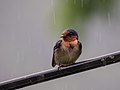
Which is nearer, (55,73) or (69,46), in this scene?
(55,73)

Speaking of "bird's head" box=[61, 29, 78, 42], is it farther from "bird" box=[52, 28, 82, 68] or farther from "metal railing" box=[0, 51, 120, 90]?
"metal railing" box=[0, 51, 120, 90]

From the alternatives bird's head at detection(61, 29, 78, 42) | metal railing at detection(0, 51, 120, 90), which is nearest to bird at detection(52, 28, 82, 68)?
bird's head at detection(61, 29, 78, 42)

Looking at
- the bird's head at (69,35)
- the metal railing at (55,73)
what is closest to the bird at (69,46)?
the bird's head at (69,35)

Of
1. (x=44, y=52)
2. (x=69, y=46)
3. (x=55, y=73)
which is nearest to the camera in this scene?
(x=55, y=73)

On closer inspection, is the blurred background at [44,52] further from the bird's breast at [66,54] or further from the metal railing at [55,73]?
the metal railing at [55,73]

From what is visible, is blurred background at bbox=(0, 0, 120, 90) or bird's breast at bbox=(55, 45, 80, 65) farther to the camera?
blurred background at bbox=(0, 0, 120, 90)

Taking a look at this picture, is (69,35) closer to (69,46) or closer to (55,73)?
(69,46)

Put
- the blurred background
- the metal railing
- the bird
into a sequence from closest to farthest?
the metal railing → the bird → the blurred background

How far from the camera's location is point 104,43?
4258 mm

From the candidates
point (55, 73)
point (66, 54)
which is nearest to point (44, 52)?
point (66, 54)

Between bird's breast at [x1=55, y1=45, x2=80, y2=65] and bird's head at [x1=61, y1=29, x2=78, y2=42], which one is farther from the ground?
bird's head at [x1=61, y1=29, x2=78, y2=42]

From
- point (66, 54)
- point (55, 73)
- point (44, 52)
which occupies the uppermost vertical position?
point (55, 73)

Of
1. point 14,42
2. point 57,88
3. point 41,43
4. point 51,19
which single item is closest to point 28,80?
point 51,19

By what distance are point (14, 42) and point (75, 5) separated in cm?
360
